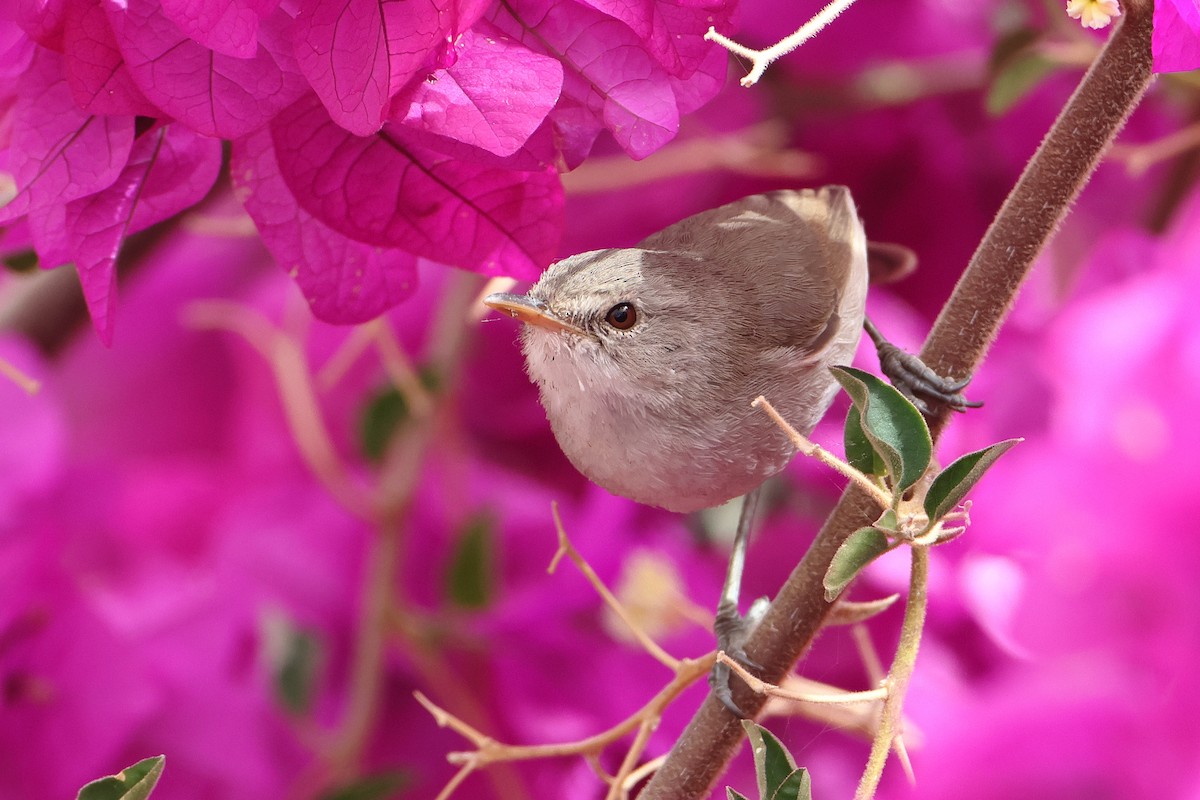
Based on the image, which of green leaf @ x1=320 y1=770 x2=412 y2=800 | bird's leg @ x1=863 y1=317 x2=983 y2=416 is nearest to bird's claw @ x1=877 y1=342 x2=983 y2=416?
bird's leg @ x1=863 y1=317 x2=983 y2=416

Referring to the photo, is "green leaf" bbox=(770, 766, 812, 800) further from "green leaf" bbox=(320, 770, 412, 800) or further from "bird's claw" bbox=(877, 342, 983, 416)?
"green leaf" bbox=(320, 770, 412, 800)

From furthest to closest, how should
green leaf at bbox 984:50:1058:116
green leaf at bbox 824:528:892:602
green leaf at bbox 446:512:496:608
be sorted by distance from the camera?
1. green leaf at bbox 446:512:496:608
2. green leaf at bbox 984:50:1058:116
3. green leaf at bbox 824:528:892:602

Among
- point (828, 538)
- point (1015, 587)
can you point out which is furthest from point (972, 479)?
point (1015, 587)

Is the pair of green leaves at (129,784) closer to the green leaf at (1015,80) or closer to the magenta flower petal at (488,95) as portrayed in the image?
the magenta flower petal at (488,95)

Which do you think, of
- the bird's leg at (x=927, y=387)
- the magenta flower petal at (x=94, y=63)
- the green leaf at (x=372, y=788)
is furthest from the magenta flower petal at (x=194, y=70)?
the green leaf at (x=372, y=788)

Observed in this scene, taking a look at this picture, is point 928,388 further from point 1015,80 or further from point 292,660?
point 292,660
